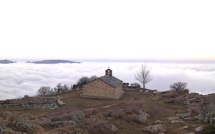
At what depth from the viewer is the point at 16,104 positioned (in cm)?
4028

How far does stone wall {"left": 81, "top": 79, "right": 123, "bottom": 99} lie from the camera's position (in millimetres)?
48281

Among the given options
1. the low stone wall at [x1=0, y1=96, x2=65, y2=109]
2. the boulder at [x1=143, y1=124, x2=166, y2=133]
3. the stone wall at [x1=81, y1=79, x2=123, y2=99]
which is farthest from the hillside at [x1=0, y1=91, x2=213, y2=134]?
the stone wall at [x1=81, y1=79, x2=123, y2=99]

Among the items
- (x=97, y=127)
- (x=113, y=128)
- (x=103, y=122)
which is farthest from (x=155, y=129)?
(x=97, y=127)

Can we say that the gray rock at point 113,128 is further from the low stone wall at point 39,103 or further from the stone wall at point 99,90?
the stone wall at point 99,90

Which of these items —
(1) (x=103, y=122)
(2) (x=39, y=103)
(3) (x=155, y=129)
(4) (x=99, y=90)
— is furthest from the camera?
(4) (x=99, y=90)

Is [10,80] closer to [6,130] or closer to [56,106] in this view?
[56,106]

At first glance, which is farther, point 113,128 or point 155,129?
point 155,129

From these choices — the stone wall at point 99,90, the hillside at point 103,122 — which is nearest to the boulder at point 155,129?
the hillside at point 103,122

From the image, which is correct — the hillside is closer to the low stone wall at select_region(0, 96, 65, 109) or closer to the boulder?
the boulder

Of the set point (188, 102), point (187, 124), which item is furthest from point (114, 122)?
point (188, 102)

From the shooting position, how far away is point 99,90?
161 ft

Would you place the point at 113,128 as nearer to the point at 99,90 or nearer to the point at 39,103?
the point at 39,103

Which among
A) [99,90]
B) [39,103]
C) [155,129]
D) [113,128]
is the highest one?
[113,128]

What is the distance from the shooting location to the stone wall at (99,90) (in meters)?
48.3
